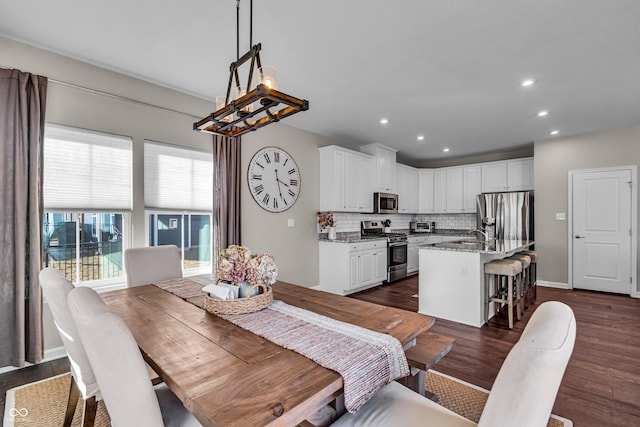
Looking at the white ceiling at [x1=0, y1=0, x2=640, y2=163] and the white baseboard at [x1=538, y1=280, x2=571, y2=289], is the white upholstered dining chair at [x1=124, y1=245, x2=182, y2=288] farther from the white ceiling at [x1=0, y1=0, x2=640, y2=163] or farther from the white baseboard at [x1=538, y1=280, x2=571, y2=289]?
the white baseboard at [x1=538, y1=280, x2=571, y2=289]

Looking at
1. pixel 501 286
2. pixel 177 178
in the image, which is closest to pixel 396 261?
pixel 501 286

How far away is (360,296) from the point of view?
470 cm

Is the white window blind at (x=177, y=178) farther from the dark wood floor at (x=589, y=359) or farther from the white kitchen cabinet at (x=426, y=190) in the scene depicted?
the white kitchen cabinet at (x=426, y=190)

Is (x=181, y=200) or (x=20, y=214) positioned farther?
(x=181, y=200)

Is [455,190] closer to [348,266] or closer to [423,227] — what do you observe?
[423,227]

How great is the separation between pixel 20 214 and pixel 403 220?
649 centimetres

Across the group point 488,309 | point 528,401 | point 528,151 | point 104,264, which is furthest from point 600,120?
point 104,264

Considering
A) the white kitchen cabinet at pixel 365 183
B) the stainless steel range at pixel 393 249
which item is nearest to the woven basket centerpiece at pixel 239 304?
the white kitchen cabinet at pixel 365 183

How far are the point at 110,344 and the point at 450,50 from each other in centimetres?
294

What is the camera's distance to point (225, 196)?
360 cm

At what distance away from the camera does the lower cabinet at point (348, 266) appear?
463 centimetres

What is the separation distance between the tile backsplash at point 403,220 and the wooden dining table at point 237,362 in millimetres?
3668

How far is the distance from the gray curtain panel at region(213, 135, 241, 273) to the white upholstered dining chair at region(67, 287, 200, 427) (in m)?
2.58

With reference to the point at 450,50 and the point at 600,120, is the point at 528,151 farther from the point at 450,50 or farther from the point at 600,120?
the point at 450,50
